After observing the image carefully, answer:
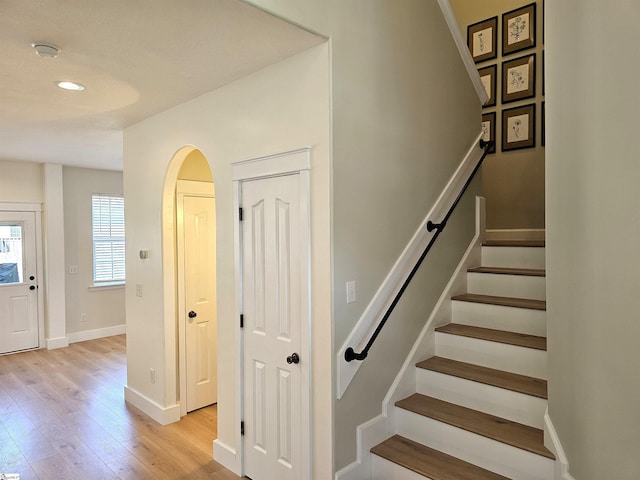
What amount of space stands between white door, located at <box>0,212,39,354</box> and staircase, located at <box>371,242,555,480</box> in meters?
5.90

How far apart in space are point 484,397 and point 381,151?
5.40 feet

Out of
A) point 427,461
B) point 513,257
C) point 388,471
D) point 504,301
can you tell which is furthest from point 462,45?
point 388,471

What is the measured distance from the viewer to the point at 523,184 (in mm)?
4324

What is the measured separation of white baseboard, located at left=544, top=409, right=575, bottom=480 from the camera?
6.38 ft

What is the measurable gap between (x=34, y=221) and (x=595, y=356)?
709 cm

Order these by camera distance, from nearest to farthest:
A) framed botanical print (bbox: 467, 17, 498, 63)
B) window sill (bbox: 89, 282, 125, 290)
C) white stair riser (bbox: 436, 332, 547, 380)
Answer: white stair riser (bbox: 436, 332, 547, 380) → framed botanical print (bbox: 467, 17, 498, 63) → window sill (bbox: 89, 282, 125, 290)

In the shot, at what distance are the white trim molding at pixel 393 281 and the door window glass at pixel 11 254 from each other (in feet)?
19.3

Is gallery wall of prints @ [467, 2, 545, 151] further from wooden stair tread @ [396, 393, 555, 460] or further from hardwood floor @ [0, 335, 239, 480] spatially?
hardwood floor @ [0, 335, 239, 480]

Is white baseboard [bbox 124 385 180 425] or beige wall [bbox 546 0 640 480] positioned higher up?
beige wall [bbox 546 0 640 480]

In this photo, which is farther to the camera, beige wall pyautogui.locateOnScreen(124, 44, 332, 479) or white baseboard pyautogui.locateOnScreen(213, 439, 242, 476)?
white baseboard pyautogui.locateOnScreen(213, 439, 242, 476)

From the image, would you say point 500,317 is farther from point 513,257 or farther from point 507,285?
point 513,257

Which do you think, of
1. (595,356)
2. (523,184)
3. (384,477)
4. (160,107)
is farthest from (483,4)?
(384,477)

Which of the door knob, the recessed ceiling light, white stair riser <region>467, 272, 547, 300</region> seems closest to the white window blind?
the recessed ceiling light

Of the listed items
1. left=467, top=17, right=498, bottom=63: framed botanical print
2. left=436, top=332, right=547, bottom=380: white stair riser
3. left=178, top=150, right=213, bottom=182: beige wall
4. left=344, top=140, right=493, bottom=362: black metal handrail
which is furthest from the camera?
left=467, top=17, right=498, bottom=63: framed botanical print
